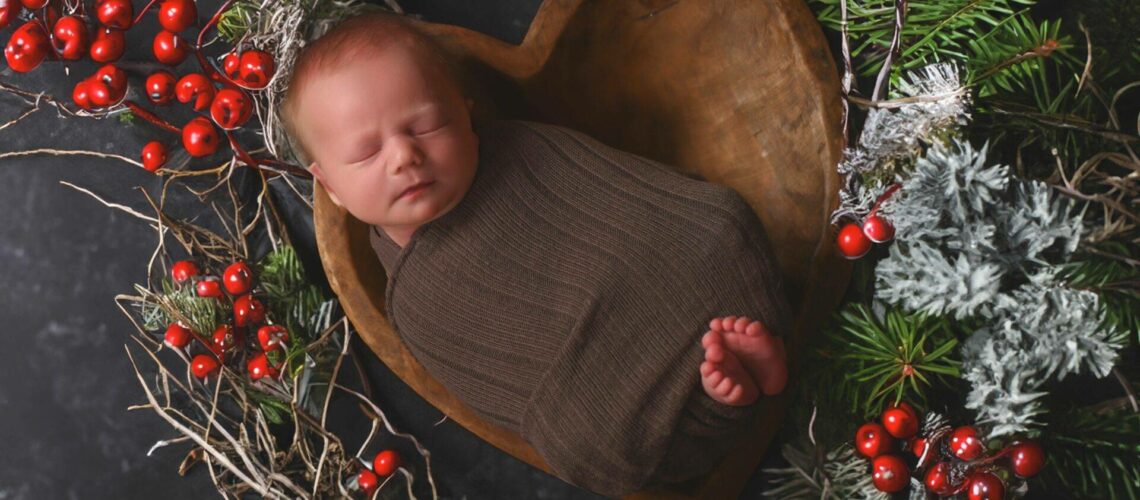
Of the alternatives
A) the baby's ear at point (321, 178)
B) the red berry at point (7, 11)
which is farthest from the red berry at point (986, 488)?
the red berry at point (7, 11)

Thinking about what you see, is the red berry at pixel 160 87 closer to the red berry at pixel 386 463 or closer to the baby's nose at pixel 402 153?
the baby's nose at pixel 402 153

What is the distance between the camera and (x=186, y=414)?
116 cm

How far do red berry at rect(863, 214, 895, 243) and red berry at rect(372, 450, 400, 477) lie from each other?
555 millimetres

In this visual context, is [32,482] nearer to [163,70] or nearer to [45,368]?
[45,368]

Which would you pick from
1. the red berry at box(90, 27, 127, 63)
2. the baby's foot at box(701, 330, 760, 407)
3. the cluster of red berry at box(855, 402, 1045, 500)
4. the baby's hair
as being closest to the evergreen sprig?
the cluster of red berry at box(855, 402, 1045, 500)

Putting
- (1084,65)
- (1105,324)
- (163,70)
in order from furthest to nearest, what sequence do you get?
(163,70), (1084,65), (1105,324)

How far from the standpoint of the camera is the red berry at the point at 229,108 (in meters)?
1.00

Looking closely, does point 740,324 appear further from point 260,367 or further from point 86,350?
point 86,350

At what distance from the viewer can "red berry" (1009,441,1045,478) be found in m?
0.80

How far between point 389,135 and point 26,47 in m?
0.44

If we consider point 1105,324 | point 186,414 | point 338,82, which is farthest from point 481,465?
point 1105,324

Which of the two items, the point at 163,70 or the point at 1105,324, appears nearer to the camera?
the point at 1105,324

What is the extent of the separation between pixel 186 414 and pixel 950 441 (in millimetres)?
825

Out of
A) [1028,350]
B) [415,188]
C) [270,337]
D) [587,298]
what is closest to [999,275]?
[1028,350]
